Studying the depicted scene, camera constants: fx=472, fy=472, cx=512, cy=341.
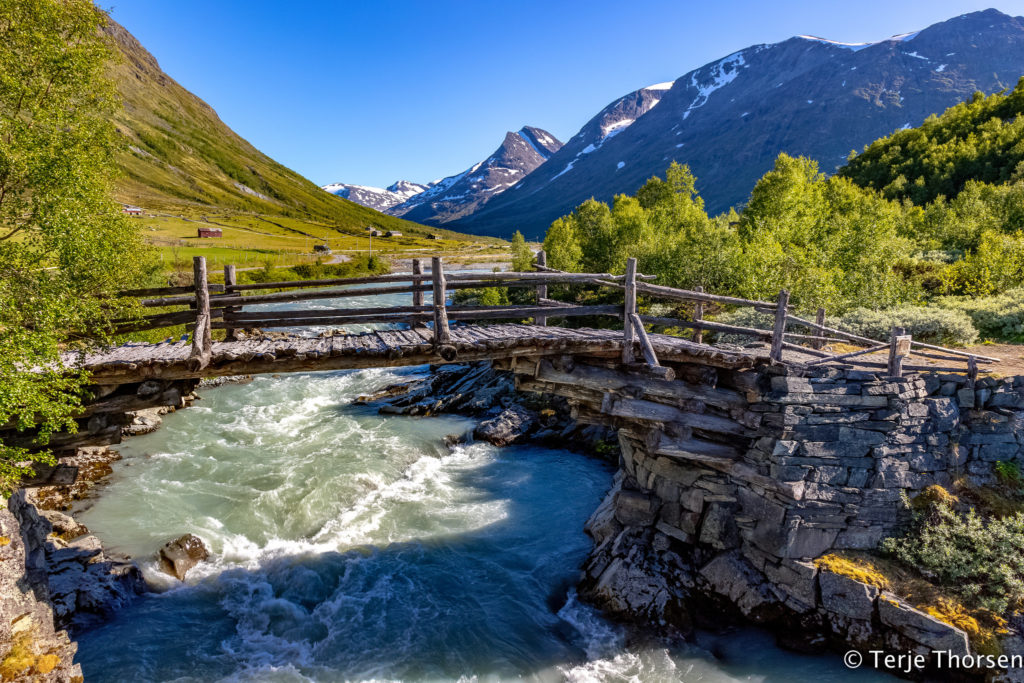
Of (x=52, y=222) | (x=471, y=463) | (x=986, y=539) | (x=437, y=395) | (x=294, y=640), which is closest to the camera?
(x=52, y=222)

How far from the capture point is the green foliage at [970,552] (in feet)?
29.6

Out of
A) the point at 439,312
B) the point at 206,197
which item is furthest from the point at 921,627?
the point at 206,197

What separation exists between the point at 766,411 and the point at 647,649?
19.0 feet

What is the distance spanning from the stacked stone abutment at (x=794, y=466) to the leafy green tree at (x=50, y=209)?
8.03m

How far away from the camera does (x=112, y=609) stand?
11711mm

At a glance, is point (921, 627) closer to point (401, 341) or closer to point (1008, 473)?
point (1008, 473)

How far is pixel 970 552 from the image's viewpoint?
9562mm

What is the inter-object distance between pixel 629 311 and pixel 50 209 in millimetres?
10750

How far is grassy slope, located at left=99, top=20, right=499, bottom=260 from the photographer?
99.8 meters

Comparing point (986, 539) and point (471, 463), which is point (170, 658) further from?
Answer: point (986, 539)

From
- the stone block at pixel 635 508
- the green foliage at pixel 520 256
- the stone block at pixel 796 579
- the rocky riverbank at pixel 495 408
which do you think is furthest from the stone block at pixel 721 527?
the green foliage at pixel 520 256

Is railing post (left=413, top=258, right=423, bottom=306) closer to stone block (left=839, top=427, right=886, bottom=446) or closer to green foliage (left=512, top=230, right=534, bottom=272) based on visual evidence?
stone block (left=839, top=427, right=886, bottom=446)

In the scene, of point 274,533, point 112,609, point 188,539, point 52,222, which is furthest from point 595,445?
point 52,222

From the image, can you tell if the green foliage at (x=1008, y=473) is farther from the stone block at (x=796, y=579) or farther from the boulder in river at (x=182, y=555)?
the boulder in river at (x=182, y=555)
